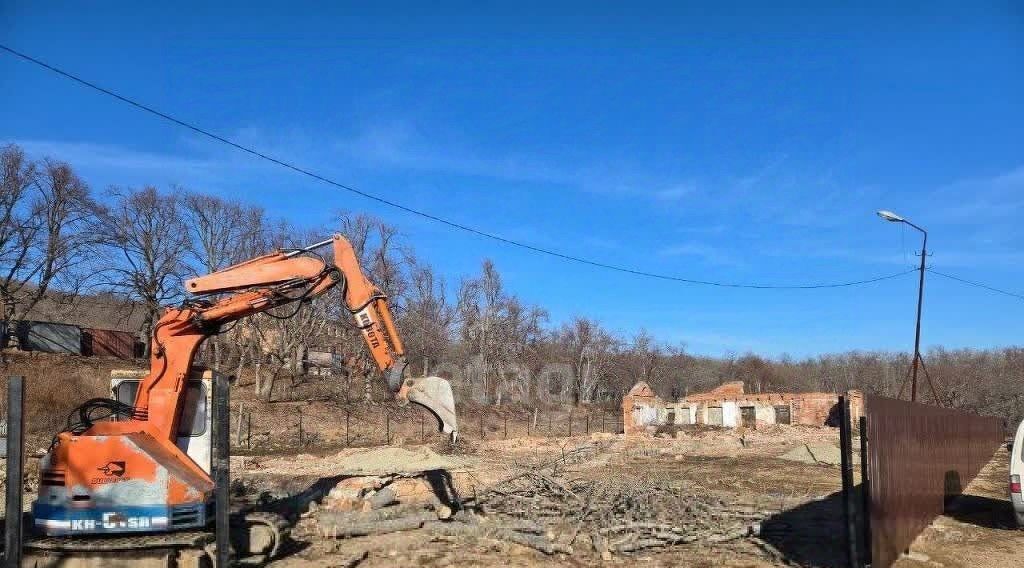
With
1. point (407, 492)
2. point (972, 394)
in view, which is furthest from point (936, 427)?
point (972, 394)

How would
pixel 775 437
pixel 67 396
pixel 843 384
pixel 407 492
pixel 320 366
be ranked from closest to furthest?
pixel 407 492, pixel 67 396, pixel 775 437, pixel 320 366, pixel 843 384

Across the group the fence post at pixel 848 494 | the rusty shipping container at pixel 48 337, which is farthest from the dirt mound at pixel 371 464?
the rusty shipping container at pixel 48 337

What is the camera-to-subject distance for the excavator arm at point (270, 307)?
9.55 m

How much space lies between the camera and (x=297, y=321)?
46.4 meters

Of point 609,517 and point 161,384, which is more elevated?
point 161,384

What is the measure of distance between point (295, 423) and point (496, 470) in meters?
16.9

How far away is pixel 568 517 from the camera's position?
12539 mm

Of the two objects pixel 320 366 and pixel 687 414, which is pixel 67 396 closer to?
pixel 320 366

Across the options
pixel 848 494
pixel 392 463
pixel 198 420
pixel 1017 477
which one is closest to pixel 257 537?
pixel 198 420

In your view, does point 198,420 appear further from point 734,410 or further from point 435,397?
point 734,410

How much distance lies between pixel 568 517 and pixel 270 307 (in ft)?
19.9

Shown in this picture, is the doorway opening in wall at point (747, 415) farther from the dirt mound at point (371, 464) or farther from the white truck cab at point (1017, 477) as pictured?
the white truck cab at point (1017, 477)

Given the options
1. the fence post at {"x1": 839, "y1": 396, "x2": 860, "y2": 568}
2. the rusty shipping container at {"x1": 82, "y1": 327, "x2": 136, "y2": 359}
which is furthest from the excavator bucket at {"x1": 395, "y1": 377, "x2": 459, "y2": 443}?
the rusty shipping container at {"x1": 82, "y1": 327, "x2": 136, "y2": 359}

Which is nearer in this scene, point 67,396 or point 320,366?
point 67,396
